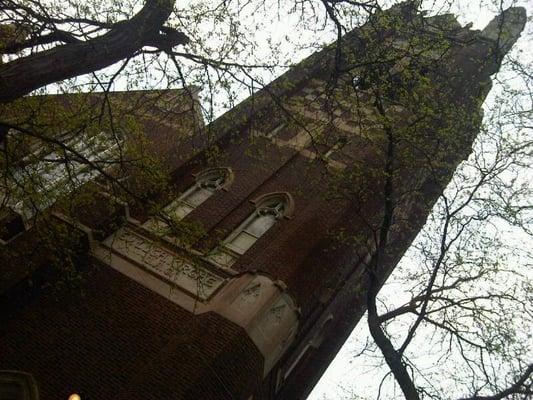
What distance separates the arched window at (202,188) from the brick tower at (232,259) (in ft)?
0.12

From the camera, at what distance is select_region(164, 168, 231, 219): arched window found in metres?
11.6

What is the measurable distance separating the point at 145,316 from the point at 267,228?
3496 millimetres

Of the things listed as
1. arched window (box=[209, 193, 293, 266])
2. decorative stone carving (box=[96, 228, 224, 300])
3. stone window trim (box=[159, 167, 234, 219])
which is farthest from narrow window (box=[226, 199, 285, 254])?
decorative stone carving (box=[96, 228, 224, 300])

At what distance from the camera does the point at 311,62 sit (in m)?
15.2

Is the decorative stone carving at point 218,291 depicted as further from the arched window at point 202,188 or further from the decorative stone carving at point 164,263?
the arched window at point 202,188

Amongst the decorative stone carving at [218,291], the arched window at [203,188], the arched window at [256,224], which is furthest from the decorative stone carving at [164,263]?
the arched window at [203,188]

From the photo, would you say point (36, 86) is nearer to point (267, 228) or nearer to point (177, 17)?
point (177, 17)

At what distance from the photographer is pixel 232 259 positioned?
10.1m

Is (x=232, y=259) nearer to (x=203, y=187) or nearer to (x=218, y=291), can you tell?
(x=218, y=291)

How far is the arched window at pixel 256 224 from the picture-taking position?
10172 millimetres

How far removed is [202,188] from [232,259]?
281 cm

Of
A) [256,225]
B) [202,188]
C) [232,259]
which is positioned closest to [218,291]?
[232,259]

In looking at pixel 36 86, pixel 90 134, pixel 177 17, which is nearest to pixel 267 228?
pixel 90 134

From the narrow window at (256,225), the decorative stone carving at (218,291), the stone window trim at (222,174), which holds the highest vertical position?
the stone window trim at (222,174)
